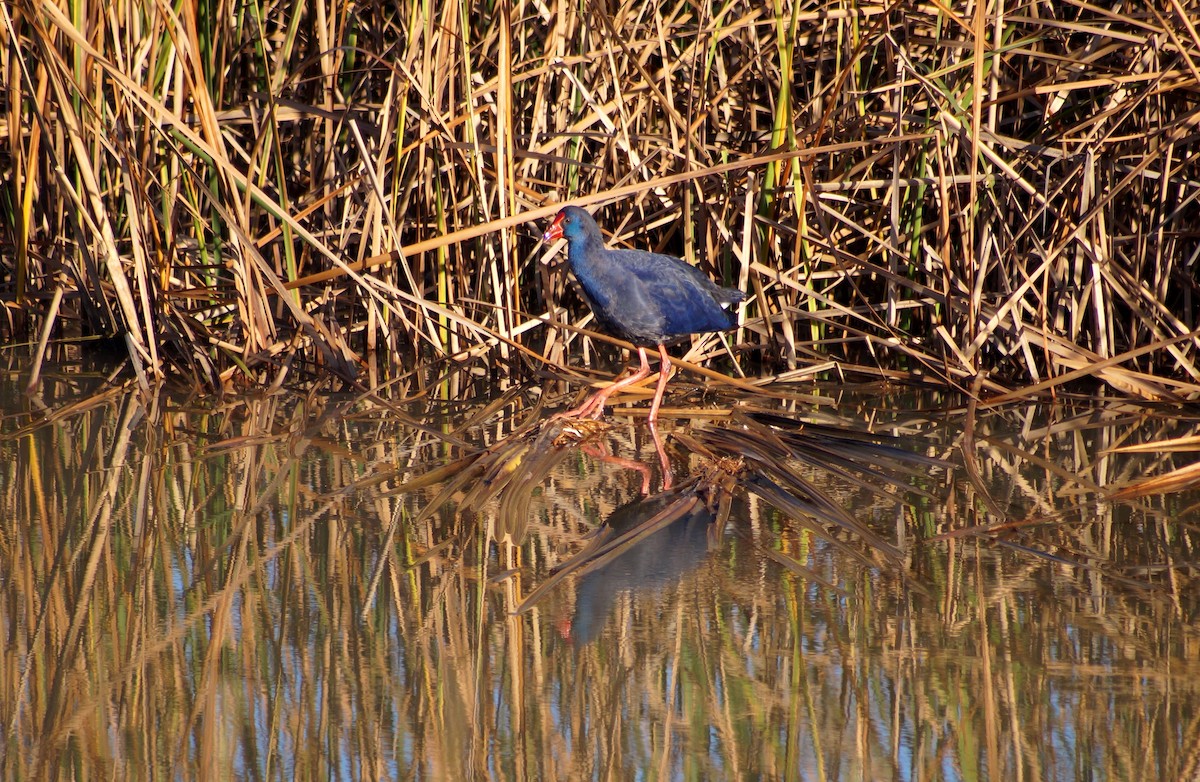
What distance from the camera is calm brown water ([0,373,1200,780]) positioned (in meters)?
1.82

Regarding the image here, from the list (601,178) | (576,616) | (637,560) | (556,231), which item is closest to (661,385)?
(556,231)

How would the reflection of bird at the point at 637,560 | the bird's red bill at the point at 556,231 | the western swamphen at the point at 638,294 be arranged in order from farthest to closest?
the bird's red bill at the point at 556,231 < the western swamphen at the point at 638,294 < the reflection of bird at the point at 637,560

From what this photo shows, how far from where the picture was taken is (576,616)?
2227 millimetres

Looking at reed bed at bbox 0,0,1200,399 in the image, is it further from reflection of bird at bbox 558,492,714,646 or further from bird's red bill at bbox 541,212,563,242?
reflection of bird at bbox 558,492,714,646

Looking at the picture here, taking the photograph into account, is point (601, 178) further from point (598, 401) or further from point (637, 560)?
point (637, 560)

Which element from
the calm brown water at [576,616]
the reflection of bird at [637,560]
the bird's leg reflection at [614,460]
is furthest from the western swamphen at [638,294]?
the reflection of bird at [637,560]

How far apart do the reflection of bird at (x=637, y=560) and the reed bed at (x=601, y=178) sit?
1.08 meters

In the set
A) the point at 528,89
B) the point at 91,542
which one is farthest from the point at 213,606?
the point at 528,89

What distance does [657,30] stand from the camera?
4109 mm

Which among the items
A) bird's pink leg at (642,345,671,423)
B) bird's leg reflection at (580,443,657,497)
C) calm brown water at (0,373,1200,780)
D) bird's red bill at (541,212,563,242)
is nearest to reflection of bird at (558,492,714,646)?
calm brown water at (0,373,1200,780)

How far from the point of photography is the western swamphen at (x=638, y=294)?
138 inches

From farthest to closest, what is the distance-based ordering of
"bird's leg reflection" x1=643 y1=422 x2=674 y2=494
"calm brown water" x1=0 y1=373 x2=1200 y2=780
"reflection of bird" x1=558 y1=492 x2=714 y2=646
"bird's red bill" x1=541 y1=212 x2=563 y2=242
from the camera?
"bird's red bill" x1=541 y1=212 x2=563 y2=242 < "bird's leg reflection" x1=643 y1=422 x2=674 y2=494 < "reflection of bird" x1=558 y1=492 x2=714 y2=646 < "calm brown water" x1=0 y1=373 x2=1200 y2=780

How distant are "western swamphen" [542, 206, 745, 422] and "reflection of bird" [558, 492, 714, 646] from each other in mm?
702

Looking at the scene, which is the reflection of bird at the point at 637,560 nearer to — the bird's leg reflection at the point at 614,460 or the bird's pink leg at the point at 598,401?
the bird's leg reflection at the point at 614,460
